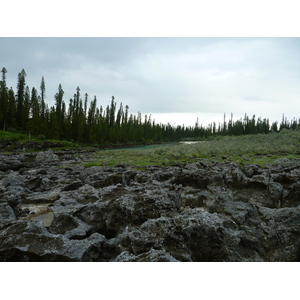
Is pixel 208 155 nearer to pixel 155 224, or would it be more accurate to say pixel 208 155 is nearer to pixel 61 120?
pixel 155 224

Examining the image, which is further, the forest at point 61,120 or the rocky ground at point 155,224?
the forest at point 61,120

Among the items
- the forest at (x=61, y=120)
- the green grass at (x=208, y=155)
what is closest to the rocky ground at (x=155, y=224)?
the green grass at (x=208, y=155)

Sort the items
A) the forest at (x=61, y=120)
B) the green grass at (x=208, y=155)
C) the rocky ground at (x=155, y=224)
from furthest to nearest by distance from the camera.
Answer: the forest at (x=61, y=120), the green grass at (x=208, y=155), the rocky ground at (x=155, y=224)

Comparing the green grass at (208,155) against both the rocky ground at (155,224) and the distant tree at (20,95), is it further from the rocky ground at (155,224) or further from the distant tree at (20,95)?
the distant tree at (20,95)

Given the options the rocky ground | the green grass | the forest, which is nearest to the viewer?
the rocky ground

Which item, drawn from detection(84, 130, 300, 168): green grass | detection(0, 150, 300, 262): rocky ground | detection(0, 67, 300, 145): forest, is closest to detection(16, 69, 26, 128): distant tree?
detection(0, 67, 300, 145): forest

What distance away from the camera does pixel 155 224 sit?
4949 mm

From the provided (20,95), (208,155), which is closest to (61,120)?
(20,95)

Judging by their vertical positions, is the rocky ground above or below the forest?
below

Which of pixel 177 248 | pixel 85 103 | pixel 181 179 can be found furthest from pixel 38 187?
pixel 85 103

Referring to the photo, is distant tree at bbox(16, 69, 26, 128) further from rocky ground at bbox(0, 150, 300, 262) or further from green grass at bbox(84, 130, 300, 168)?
rocky ground at bbox(0, 150, 300, 262)

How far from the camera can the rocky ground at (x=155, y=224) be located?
4273 millimetres

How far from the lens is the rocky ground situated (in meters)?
4.27

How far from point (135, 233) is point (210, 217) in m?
2.02
